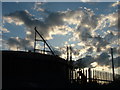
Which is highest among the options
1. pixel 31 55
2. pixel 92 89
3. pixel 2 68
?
pixel 31 55

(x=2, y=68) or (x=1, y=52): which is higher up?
(x=1, y=52)

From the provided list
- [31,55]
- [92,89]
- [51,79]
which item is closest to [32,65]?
[31,55]

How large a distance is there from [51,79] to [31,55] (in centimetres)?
328

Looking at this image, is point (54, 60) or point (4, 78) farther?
point (54, 60)

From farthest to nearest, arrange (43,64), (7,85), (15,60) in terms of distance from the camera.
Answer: (43,64)
(15,60)
(7,85)

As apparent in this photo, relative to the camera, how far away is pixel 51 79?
1955 centimetres

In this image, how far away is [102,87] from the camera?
1566 centimetres

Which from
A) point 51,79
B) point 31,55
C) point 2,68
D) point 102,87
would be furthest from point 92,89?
point 2,68

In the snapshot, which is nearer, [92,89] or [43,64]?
[92,89]

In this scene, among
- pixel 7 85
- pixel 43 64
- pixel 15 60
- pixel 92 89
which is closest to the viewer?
pixel 92 89

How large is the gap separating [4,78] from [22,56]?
259cm

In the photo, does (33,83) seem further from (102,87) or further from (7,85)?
(102,87)

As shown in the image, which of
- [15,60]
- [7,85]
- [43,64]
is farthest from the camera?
[43,64]

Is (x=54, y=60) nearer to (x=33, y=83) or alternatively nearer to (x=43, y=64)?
(x=43, y=64)
